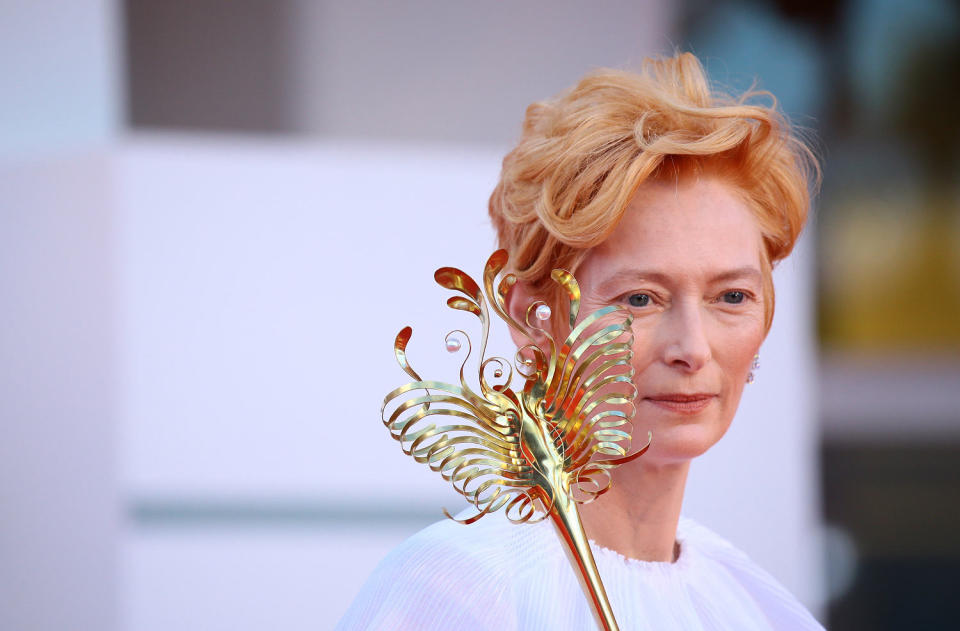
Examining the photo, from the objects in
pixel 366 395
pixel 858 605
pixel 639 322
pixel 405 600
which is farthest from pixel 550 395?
pixel 858 605

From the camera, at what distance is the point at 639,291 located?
3.41 ft

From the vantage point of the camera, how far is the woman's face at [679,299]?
40.6 inches

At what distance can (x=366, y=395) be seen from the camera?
2.76m

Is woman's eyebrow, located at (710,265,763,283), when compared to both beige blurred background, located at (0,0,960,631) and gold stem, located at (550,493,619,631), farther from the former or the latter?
beige blurred background, located at (0,0,960,631)

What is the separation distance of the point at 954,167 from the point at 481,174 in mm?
1942

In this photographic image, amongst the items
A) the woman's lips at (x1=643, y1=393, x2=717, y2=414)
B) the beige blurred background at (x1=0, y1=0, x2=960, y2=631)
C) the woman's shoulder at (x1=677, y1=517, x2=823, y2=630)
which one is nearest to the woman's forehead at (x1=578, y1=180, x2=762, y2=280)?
the woman's lips at (x1=643, y1=393, x2=717, y2=414)

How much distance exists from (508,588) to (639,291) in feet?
1.07

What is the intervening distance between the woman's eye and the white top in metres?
0.30

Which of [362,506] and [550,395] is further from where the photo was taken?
[362,506]

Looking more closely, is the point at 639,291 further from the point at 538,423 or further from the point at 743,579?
the point at 743,579

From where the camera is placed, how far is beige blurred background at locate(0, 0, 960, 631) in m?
2.58

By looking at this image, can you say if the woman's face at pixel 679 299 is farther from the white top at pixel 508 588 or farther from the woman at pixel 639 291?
the white top at pixel 508 588

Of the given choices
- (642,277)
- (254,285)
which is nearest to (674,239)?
(642,277)

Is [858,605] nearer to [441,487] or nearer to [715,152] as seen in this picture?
[441,487]
